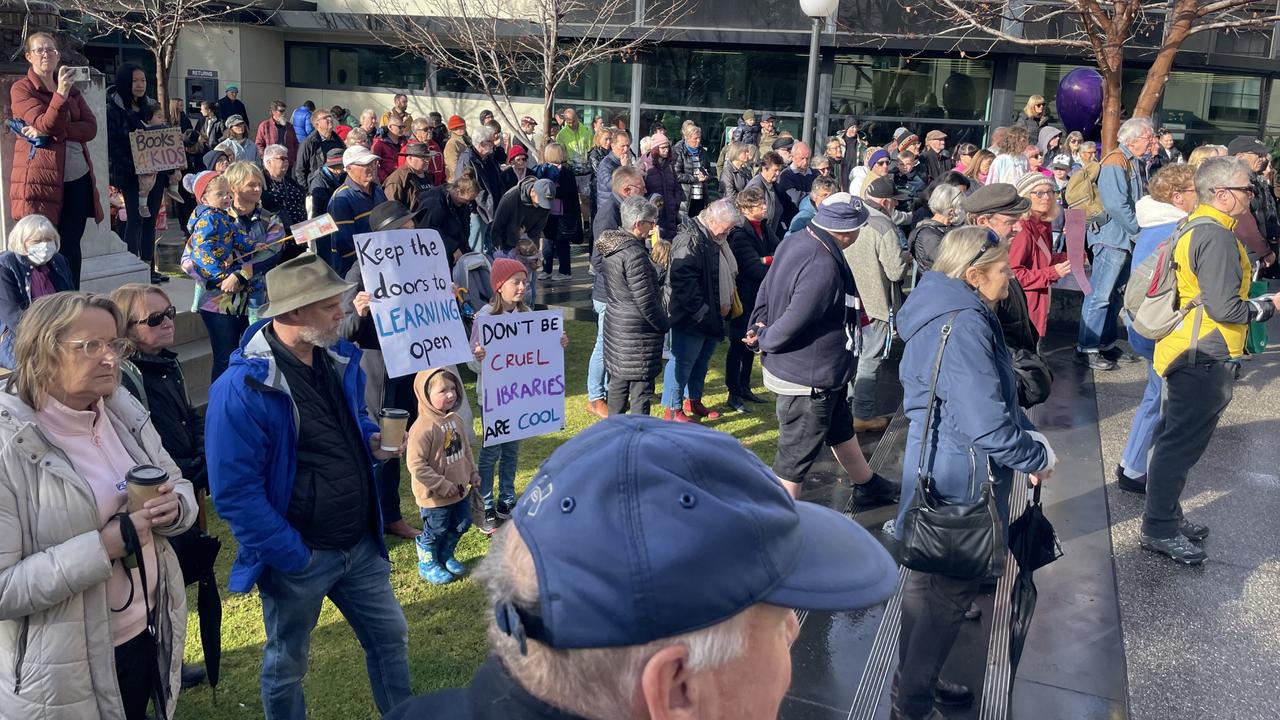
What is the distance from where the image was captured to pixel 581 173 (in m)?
17.1

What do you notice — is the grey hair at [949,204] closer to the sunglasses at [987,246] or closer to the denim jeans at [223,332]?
the sunglasses at [987,246]

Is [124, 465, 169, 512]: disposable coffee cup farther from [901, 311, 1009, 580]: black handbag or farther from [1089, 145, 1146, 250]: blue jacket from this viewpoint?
[1089, 145, 1146, 250]: blue jacket

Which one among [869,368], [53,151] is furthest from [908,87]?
[53,151]

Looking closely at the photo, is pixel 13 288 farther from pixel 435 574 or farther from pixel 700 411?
pixel 700 411

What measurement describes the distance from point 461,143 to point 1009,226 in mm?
8761

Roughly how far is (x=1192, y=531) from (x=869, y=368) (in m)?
2.77

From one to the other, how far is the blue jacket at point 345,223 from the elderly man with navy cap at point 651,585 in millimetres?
6918

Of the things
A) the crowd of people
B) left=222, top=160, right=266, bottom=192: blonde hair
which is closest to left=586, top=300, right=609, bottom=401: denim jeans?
the crowd of people

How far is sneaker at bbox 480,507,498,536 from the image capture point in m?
6.50

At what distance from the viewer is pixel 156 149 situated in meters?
11.9

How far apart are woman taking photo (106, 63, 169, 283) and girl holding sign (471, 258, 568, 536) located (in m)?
6.23

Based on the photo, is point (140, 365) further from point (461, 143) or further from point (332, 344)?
point (461, 143)

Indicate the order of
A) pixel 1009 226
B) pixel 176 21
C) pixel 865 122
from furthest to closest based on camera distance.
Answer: pixel 865 122
pixel 176 21
pixel 1009 226

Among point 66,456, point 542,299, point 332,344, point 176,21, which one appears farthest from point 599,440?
point 176,21
